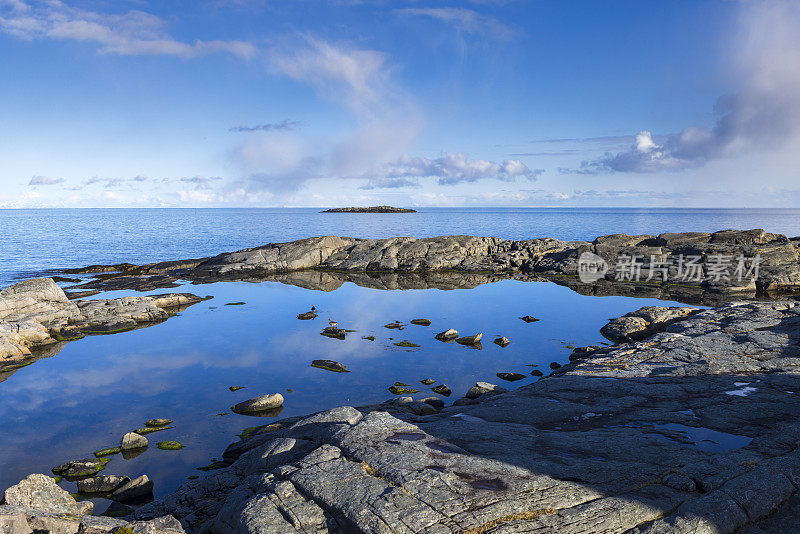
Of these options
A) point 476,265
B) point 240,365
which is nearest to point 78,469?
point 240,365

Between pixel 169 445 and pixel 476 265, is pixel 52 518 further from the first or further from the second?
pixel 476 265

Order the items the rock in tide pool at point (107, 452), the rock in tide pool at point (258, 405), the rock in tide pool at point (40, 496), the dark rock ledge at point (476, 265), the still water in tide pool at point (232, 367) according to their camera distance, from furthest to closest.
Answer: the dark rock ledge at point (476, 265), the rock in tide pool at point (258, 405), the still water in tide pool at point (232, 367), the rock in tide pool at point (107, 452), the rock in tide pool at point (40, 496)

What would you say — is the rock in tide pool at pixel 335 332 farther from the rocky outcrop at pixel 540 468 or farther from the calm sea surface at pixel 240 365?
the rocky outcrop at pixel 540 468

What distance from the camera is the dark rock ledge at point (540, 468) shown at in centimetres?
715

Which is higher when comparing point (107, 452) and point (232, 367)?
point (232, 367)

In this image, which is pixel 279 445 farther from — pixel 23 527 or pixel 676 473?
pixel 676 473

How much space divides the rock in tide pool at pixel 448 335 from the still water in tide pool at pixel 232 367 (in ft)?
2.25

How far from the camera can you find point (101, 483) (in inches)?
481

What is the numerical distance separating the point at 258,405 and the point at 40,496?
8.16m

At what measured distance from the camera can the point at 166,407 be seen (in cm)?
1767

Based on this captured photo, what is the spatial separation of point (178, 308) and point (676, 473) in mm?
33075

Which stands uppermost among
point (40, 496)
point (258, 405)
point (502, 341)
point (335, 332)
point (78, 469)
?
point (40, 496)

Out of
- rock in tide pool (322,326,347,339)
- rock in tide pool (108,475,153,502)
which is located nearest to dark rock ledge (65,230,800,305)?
rock in tide pool (322,326,347,339)

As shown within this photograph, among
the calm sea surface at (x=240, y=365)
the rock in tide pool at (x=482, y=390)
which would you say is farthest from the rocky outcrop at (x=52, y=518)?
the rock in tide pool at (x=482, y=390)
